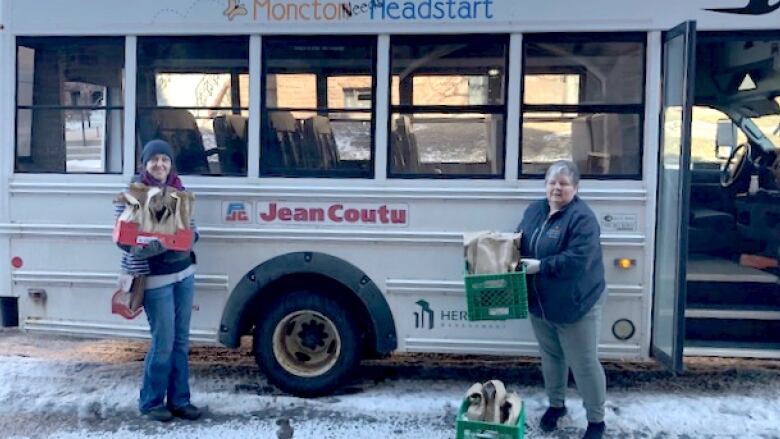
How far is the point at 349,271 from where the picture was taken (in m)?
4.44

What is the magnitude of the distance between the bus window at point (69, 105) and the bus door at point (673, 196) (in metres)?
3.09

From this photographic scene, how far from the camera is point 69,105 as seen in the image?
4.55 metres

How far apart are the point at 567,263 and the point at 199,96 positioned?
2.29 meters

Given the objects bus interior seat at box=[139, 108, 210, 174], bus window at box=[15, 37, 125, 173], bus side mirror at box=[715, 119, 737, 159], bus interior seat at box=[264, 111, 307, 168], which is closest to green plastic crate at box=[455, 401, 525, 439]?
bus interior seat at box=[264, 111, 307, 168]

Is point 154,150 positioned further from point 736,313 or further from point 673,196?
point 736,313

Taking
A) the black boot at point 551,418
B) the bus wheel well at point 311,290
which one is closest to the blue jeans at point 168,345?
the bus wheel well at point 311,290

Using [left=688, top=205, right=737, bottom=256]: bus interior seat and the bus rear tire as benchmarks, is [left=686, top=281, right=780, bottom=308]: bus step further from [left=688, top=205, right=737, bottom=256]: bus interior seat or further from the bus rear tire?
the bus rear tire

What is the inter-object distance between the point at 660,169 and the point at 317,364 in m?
2.27

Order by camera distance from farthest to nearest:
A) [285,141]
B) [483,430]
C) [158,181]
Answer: [285,141] → [158,181] → [483,430]

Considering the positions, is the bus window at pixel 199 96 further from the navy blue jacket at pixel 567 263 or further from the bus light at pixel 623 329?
the bus light at pixel 623 329

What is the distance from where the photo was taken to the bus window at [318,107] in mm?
4379

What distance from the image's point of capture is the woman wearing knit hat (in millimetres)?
4047

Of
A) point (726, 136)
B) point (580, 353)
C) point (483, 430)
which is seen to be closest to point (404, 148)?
point (580, 353)

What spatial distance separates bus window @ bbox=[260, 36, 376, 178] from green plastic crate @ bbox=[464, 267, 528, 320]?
976 millimetres
